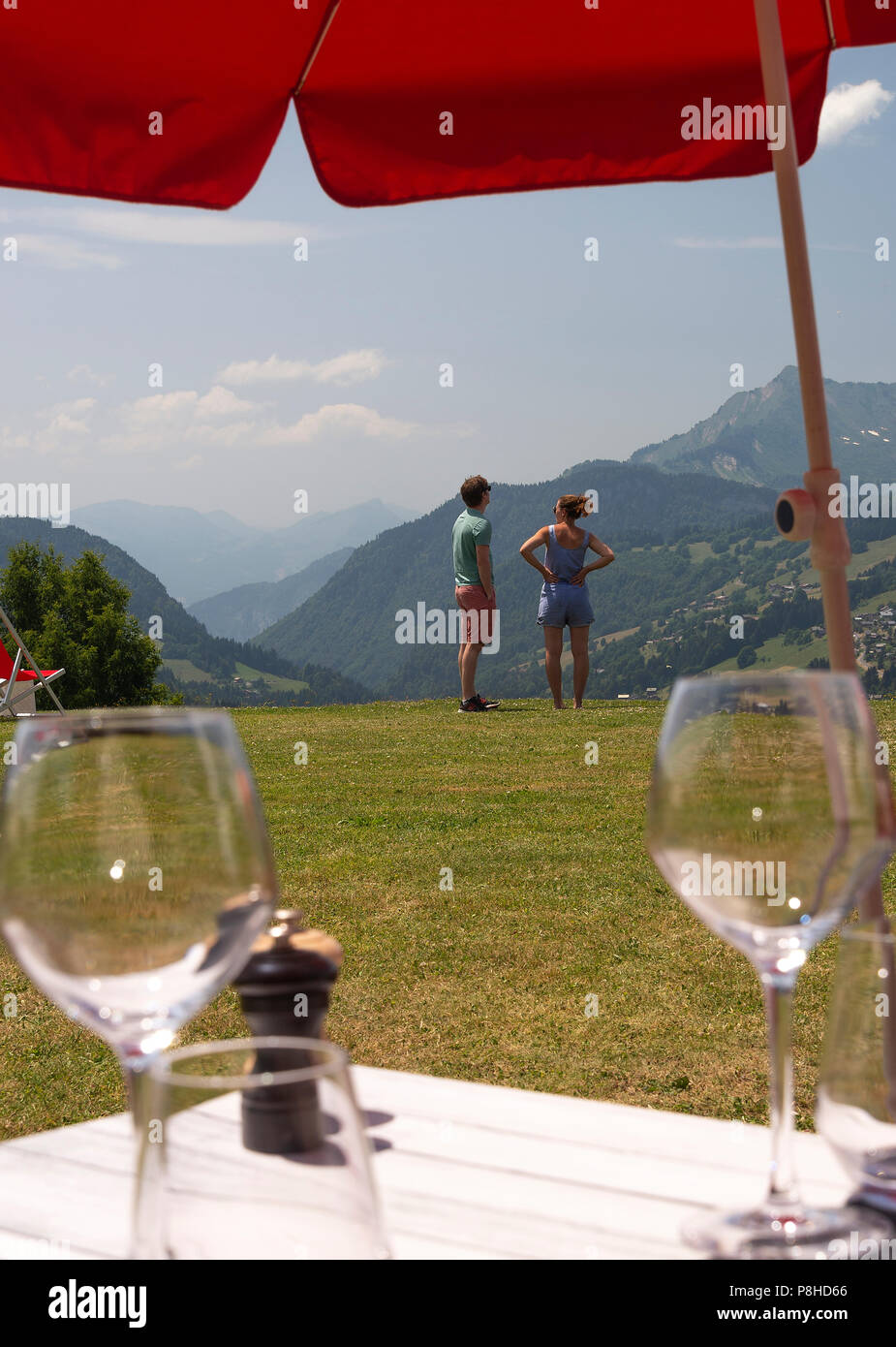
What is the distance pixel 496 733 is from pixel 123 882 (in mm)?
9563

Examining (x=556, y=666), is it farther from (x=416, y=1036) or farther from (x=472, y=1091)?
(x=472, y=1091)

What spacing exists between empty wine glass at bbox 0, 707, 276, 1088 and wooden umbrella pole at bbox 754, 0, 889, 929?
107 centimetres

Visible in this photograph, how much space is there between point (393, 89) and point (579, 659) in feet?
31.2

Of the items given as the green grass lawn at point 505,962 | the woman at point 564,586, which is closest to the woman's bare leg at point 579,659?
the woman at point 564,586

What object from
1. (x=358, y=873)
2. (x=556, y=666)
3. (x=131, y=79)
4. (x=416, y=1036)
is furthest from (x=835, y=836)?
(x=556, y=666)

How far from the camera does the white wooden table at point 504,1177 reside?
1.00m

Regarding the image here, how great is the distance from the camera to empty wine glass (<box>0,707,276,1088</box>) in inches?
31.2

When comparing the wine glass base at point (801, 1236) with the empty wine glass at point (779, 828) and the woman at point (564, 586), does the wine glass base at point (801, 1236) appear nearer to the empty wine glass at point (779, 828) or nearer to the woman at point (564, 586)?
the empty wine glass at point (779, 828)

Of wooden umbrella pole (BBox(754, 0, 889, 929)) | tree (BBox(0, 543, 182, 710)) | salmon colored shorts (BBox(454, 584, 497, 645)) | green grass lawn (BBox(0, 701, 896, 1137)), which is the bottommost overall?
green grass lawn (BBox(0, 701, 896, 1137))

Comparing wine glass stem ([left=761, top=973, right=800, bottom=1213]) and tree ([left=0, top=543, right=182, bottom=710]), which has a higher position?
tree ([left=0, top=543, right=182, bottom=710])

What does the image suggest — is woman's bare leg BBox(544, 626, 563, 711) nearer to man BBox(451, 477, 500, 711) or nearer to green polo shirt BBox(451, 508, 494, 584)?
man BBox(451, 477, 500, 711)

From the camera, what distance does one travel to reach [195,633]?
501 feet

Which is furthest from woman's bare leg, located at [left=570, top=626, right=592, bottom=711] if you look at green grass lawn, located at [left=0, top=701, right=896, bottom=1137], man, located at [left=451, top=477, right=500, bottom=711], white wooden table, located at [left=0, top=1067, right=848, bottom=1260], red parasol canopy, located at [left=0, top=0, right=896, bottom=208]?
white wooden table, located at [left=0, top=1067, right=848, bottom=1260]

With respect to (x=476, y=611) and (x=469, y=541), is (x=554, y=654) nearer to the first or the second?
(x=476, y=611)
